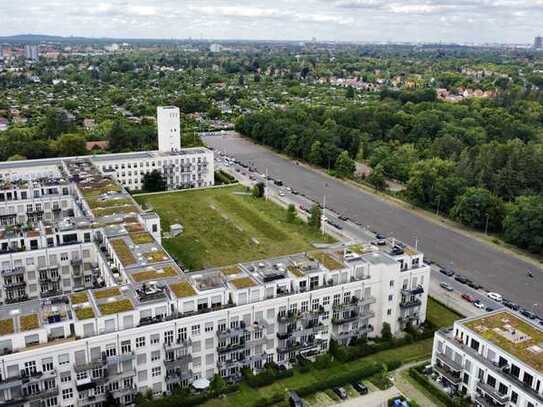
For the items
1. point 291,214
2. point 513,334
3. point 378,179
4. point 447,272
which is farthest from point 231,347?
point 378,179

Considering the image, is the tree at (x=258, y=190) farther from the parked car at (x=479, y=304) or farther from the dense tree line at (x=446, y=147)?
the parked car at (x=479, y=304)

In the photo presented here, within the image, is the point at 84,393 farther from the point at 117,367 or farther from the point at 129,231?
the point at 129,231

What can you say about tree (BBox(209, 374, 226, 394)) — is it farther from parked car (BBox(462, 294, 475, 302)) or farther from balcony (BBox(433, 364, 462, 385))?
parked car (BBox(462, 294, 475, 302))

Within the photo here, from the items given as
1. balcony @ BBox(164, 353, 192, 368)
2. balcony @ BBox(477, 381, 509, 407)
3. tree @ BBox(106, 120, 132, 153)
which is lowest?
balcony @ BBox(477, 381, 509, 407)

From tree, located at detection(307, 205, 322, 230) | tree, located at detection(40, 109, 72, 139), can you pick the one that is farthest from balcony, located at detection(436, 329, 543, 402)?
tree, located at detection(40, 109, 72, 139)

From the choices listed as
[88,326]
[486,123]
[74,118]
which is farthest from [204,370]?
[74,118]

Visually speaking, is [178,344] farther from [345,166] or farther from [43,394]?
[345,166]
